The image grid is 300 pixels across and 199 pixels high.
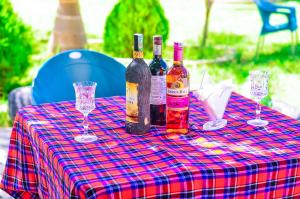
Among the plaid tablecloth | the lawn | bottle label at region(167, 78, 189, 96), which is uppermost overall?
bottle label at region(167, 78, 189, 96)

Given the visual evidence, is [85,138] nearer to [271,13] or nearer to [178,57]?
[178,57]

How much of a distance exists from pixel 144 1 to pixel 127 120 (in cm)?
440

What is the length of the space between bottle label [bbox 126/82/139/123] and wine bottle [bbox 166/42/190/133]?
0.13 metres

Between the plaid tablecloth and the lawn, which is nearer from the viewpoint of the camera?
the plaid tablecloth

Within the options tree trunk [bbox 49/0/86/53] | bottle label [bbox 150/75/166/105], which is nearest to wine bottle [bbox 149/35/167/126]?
bottle label [bbox 150/75/166/105]

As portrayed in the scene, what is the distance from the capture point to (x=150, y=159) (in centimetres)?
239

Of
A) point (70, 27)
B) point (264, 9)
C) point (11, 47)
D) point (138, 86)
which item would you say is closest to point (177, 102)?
point (138, 86)

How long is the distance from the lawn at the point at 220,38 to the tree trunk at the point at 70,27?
42 centimetres

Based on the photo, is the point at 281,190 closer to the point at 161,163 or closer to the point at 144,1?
the point at 161,163

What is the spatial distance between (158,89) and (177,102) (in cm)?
13

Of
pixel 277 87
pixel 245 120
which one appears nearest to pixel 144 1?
pixel 277 87

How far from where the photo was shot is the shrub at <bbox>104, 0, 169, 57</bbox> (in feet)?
22.8

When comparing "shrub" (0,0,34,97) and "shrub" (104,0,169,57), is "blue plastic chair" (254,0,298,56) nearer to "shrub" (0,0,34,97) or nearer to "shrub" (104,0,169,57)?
"shrub" (104,0,169,57)

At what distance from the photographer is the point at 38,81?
3600mm
